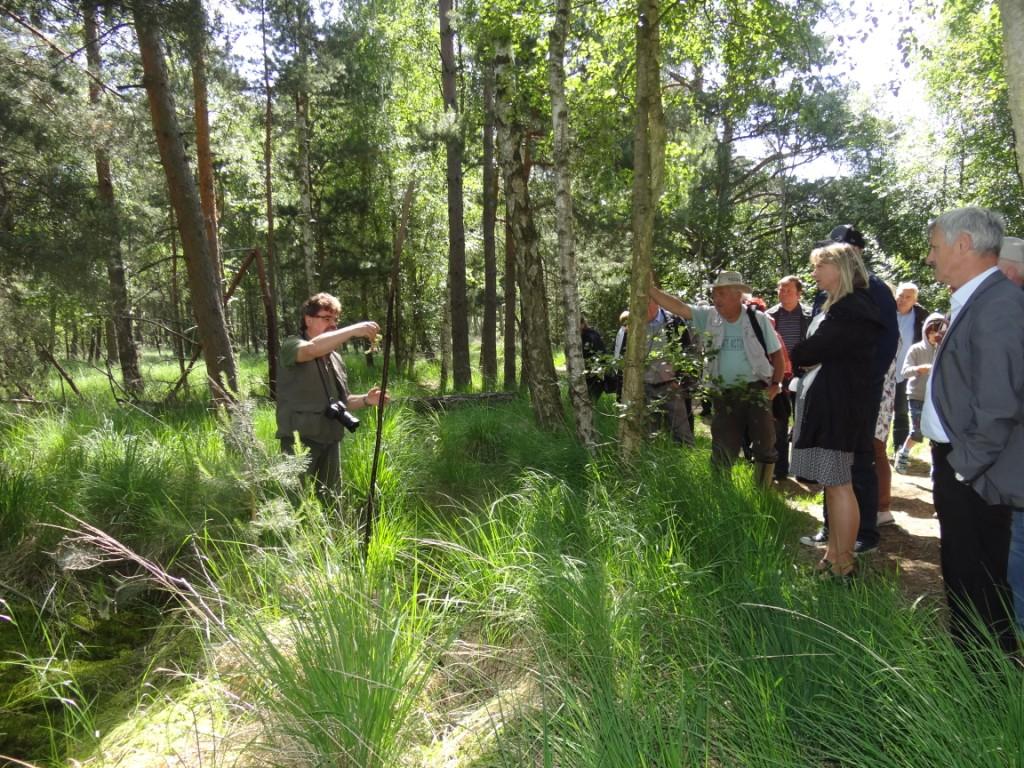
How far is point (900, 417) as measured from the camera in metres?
6.73

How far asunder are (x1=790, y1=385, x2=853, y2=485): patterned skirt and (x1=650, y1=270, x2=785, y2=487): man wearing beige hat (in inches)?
46.4

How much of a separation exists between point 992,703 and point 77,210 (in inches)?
365

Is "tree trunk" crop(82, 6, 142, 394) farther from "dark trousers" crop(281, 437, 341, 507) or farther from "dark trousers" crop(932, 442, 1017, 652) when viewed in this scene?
"dark trousers" crop(932, 442, 1017, 652)

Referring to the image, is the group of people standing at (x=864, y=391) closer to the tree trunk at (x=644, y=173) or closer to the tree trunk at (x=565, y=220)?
the tree trunk at (x=644, y=173)

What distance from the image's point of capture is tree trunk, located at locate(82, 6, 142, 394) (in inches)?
291

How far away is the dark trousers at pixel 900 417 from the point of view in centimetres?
669

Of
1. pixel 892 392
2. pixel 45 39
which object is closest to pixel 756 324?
pixel 892 392

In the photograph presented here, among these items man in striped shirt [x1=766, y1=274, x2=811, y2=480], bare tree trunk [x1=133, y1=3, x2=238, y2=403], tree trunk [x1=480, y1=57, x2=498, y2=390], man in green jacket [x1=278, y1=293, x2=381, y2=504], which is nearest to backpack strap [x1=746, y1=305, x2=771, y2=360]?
man in striped shirt [x1=766, y1=274, x2=811, y2=480]

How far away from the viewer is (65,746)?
2564 mm

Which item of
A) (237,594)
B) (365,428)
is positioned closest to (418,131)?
(365,428)

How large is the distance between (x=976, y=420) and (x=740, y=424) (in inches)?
104

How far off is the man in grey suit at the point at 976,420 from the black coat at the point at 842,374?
0.80 meters

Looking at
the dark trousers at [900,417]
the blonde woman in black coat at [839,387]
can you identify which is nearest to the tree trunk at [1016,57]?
the blonde woman in black coat at [839,387]

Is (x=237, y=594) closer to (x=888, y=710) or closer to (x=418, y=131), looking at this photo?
(x=888, y=710)
